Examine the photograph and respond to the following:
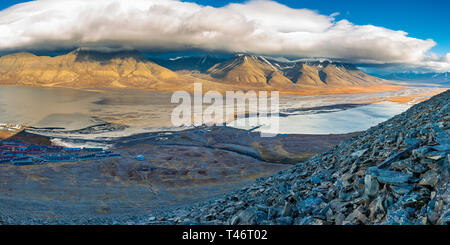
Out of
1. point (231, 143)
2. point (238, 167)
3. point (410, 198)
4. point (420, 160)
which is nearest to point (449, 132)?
point (420, 160)

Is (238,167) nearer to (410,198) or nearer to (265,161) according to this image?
(265,161)

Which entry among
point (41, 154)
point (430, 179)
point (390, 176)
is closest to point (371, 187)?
point (390, 176)

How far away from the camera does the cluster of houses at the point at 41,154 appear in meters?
41.8

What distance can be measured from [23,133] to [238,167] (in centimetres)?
5986

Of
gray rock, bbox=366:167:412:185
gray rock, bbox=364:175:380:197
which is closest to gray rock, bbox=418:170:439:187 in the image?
gray rock, bbox=366:167:412:185

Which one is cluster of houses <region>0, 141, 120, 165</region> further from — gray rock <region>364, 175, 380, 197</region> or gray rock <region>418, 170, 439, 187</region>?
gray rock <region>418, 170, 439, 187</region>

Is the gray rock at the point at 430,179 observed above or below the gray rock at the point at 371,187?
above

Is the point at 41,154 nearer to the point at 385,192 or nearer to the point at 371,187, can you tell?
the point at 371,187

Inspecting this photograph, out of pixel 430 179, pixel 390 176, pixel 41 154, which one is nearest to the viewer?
pixel 430 179

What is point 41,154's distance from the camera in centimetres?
4778

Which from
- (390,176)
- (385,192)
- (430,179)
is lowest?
(385,192)

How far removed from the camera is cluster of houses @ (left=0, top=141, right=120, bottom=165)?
41850 millimetres

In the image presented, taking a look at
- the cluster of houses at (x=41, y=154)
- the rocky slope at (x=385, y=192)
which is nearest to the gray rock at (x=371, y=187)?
the rocky slope at (x=385, y=192)

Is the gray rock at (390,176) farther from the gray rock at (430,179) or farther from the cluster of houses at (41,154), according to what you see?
the cluster of houses at (41,154)
